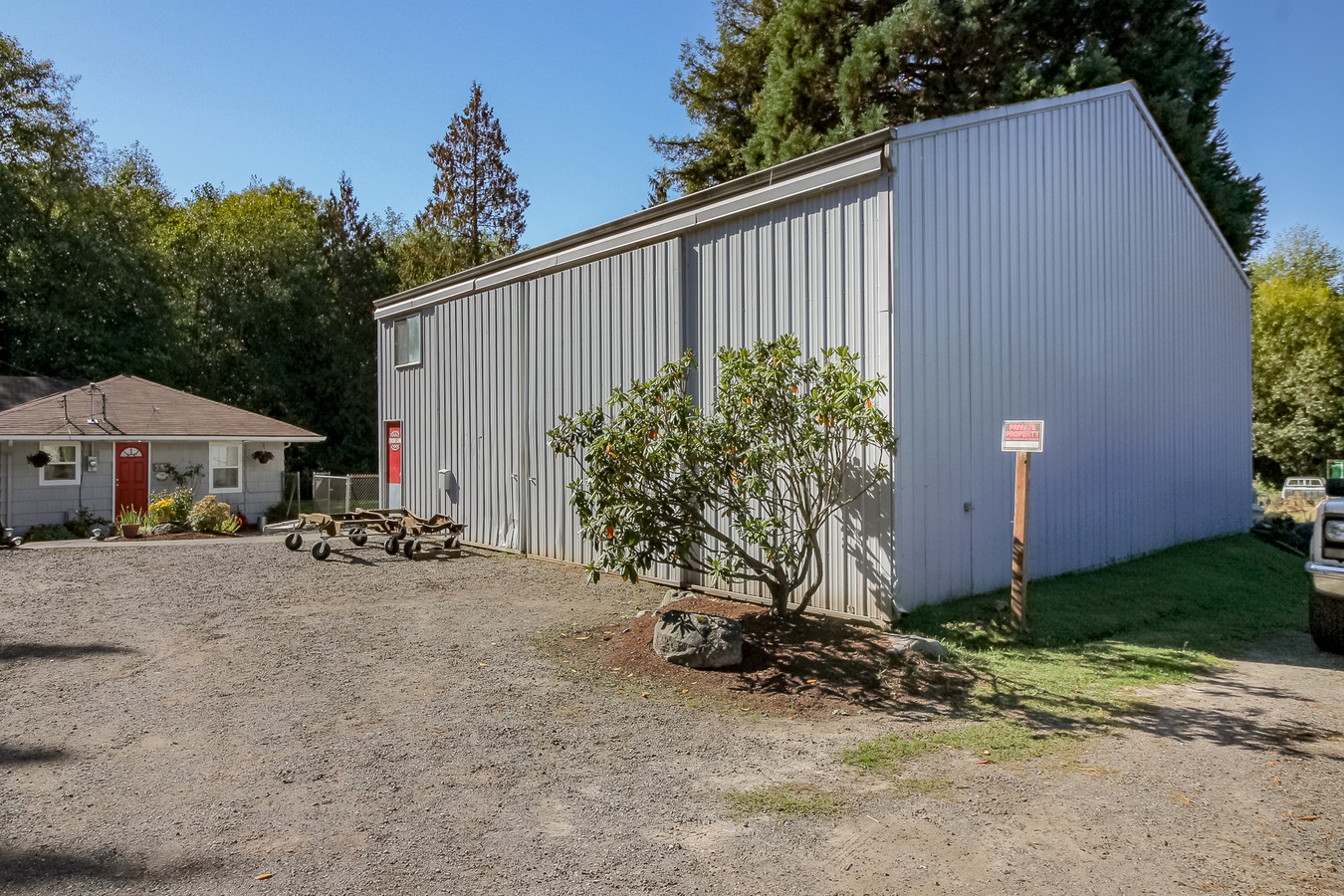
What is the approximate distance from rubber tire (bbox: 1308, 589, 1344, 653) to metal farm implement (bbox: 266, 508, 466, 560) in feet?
35.5

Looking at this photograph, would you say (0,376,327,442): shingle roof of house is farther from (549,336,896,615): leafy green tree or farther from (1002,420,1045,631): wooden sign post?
(1002,420,1045,631): wooden sign post

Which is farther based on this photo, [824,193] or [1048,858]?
[824,193]

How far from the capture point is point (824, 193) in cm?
887

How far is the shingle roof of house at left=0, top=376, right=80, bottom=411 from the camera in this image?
74.5 ft

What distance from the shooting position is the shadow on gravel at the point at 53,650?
7.55 meters

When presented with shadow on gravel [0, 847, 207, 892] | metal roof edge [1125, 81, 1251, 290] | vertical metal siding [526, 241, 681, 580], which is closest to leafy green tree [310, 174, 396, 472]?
vertical metal siding [526, 241, 681, 580]

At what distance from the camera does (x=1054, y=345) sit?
1066 cm

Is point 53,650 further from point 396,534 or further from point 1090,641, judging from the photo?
point 1090,641

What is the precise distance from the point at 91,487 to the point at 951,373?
65.6 feet

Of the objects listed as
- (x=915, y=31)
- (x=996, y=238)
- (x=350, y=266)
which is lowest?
(x=996, y=238)

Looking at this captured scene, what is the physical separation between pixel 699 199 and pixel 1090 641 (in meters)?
6.40

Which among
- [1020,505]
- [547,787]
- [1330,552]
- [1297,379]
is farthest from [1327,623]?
[1297,379]

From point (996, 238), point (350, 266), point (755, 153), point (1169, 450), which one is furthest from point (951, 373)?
point (350, 266)

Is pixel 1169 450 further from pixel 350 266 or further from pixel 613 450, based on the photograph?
pixel 350 266
